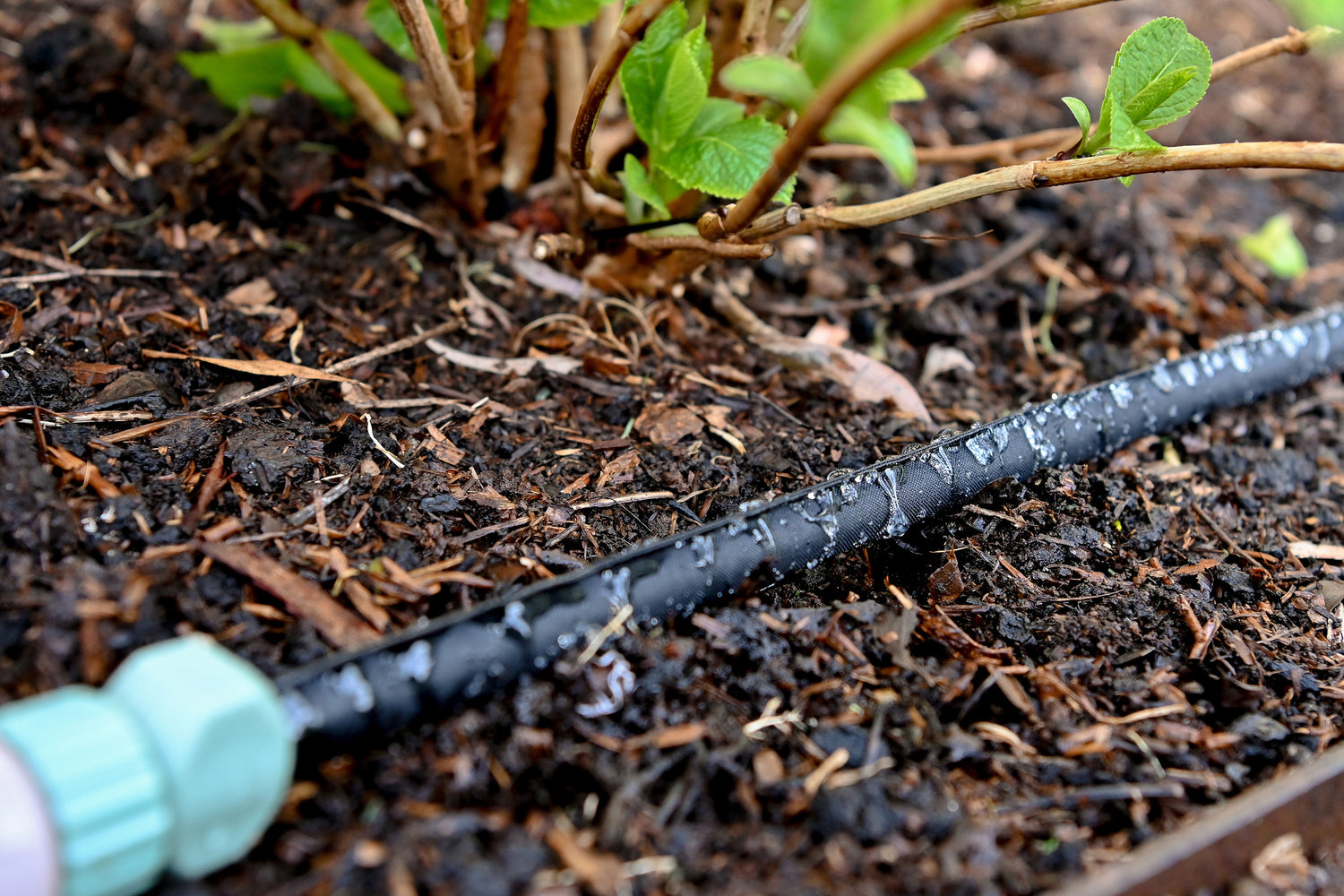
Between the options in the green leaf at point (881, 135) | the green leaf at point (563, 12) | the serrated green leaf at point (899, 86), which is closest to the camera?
the green leaf at point (881, 135)

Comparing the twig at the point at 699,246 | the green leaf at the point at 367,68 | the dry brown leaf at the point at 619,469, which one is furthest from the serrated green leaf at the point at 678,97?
the green leaf at the point at 367,68

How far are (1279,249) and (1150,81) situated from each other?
133 centimetres

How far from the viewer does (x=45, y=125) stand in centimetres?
195

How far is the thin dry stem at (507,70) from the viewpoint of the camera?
1632mm

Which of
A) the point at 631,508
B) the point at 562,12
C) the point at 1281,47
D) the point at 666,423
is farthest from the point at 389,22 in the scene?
the point at 1281,47

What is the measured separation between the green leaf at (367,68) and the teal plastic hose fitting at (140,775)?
4.51 feet

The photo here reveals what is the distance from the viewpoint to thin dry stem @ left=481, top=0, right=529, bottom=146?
1.63 meters

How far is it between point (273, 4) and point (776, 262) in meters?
1.06

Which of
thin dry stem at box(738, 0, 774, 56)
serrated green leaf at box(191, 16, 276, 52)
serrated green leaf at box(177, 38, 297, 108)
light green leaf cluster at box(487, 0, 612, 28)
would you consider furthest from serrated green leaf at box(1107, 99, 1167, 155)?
serrated green leaf at box(191, 16, 276, 52)

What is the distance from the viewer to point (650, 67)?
4.83 ft

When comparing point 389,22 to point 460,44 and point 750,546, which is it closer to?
point 460,44

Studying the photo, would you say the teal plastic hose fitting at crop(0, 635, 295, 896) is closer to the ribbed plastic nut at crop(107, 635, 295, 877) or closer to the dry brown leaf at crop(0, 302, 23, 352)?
the ribbed plastic nut at crop(107, 635, 295, 877)

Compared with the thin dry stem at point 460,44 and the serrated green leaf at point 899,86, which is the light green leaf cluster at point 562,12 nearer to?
the thin dry stem at point 460,44

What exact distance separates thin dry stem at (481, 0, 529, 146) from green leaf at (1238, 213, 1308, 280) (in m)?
1.81
